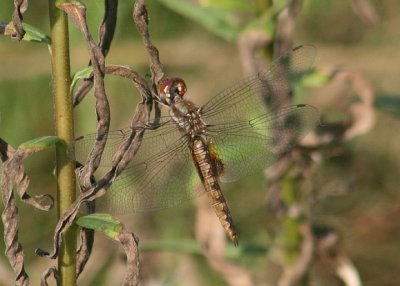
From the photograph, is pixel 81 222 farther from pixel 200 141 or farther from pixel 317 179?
pixel 317 179

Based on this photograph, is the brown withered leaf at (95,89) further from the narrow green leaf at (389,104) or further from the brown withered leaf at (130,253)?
the narrow green leaf at (389,104)

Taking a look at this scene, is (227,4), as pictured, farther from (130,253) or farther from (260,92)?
(130,253)

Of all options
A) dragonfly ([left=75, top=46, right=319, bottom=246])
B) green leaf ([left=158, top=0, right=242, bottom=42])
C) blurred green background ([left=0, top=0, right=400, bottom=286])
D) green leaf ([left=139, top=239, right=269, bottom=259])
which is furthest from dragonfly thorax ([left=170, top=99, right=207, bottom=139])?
blurred green background ([left=0, top=0, right=400, bottom=286])

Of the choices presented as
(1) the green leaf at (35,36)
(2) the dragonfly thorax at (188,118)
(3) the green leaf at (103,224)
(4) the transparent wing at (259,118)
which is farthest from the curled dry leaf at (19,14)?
(4) the transparent wing at (259,118)

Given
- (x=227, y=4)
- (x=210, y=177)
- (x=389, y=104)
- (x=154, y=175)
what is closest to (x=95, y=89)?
(x=154, y=175)

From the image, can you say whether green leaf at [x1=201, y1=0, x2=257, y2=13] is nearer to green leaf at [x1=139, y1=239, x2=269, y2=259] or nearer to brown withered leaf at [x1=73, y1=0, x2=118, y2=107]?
green leaf at [x1=139, y1=239, x2=269, y2=259]

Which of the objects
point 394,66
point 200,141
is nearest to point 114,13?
point 200,141

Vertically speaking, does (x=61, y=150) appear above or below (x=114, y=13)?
below
